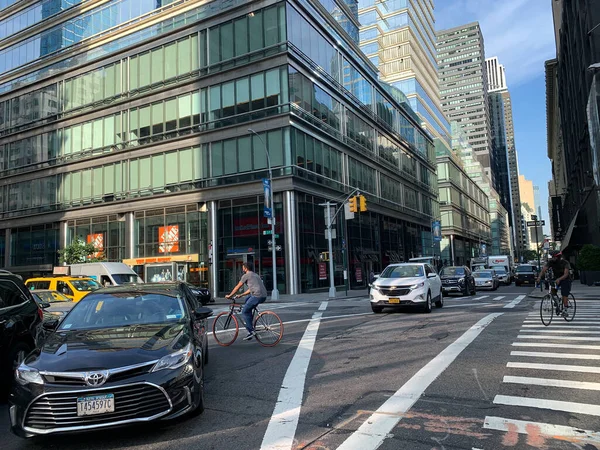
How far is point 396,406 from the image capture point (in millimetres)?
5207

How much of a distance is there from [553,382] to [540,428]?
6.44 ft

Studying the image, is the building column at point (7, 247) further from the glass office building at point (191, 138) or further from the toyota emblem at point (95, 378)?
the toyota emblem at point (95, 378)

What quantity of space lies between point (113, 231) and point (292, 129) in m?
18.8

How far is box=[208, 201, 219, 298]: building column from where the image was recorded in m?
34.7

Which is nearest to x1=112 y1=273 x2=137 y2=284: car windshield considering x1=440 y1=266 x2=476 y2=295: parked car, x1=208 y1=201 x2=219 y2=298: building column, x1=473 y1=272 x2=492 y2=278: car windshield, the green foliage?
x1=208 y1=201 x2=219 y2=298: building column

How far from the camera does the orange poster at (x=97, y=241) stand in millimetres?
40000

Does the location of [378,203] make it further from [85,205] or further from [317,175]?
[85,205]

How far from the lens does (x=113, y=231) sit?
1580 inches

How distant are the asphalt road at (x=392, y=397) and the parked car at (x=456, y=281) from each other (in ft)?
50.4

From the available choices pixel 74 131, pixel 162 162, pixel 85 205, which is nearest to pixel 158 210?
pixel 162 162

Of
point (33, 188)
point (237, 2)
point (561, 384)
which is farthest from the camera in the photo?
point (33, 188)

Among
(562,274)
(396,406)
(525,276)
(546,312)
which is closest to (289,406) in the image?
(396,406)

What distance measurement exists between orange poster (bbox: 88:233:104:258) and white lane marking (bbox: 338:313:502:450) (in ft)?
123

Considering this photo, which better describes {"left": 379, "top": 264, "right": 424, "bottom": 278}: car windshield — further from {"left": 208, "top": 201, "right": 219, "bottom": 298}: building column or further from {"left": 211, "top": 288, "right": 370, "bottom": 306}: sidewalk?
Result: {"left": 208, "top": 201, "right": 219, "bottom": 298}: building column
